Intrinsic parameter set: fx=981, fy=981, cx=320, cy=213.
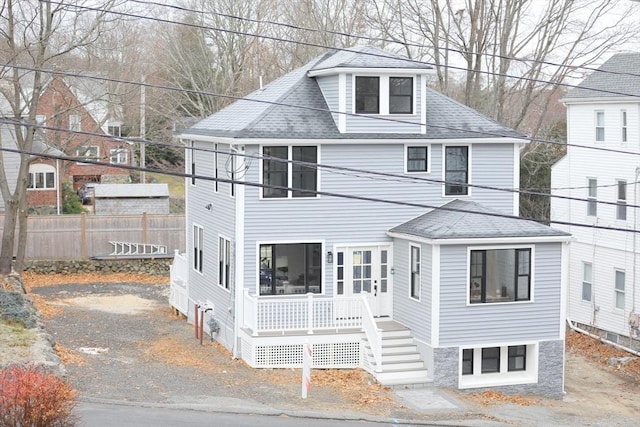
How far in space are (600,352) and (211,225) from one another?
13.9m

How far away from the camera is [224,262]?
26.5m

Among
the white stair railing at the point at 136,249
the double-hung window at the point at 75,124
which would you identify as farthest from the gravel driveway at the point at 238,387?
the double-hung window at the point at 75,124

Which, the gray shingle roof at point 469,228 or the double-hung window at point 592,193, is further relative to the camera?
the double-hung window at point 592,193

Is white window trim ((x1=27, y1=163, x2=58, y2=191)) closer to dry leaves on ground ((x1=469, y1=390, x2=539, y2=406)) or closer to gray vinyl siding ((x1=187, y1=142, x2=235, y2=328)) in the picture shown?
gray vinyl siding ((x1=187, y1=142, x2=235, y2=328))

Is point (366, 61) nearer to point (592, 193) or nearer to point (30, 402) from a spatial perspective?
point (592, 193)

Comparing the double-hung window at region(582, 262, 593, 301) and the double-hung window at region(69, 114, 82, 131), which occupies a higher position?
the double-hung window at region(69, 114, 82, 131)

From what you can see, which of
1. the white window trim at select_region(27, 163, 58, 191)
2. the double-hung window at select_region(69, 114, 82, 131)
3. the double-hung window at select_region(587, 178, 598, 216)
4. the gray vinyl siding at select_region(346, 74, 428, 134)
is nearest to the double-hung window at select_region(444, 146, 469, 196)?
the gray vinyl siding at select_region(346, 74, 428, 134)

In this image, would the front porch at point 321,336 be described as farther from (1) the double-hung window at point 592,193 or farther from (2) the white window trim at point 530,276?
(1) the double-hung window at point 592,193

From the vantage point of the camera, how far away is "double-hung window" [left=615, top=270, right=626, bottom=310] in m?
33.5

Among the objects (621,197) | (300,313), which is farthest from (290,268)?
(621,197)

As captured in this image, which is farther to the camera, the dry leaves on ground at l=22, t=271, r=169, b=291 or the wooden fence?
the wooden fence

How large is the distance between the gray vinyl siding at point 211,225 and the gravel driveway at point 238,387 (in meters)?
1.21

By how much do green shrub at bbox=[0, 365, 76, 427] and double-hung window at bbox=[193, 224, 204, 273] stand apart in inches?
568

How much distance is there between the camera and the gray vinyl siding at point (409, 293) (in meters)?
23.9
